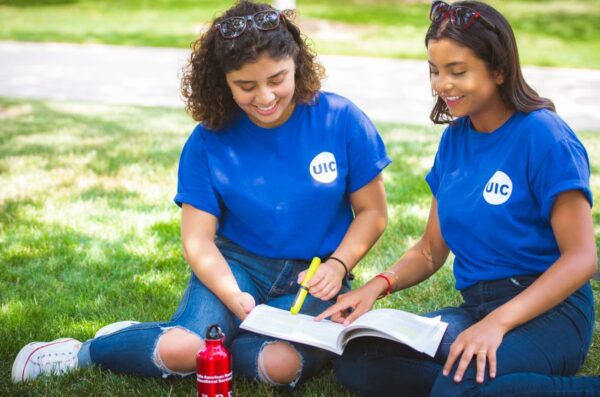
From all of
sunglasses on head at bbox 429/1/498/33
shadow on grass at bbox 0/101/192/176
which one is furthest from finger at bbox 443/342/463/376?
shadow on grass at bbox 0/101/192/176

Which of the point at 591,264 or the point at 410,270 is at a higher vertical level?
the point at 591,264

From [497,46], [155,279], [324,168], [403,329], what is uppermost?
[497,46]

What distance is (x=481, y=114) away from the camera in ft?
8.75

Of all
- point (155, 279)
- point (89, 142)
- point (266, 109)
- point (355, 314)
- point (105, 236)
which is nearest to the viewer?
point (355, 314)

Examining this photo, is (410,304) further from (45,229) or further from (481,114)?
(45,229)

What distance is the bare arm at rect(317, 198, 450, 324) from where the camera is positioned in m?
2.80

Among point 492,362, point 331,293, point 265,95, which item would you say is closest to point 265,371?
point 331,293

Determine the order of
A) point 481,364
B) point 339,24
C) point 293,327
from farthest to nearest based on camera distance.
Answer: point 339,24
point 293,327
point 481,364

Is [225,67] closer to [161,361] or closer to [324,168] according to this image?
[324,168]

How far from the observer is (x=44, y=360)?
296 centimetres

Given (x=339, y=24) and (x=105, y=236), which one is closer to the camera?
(x=105, y=236)

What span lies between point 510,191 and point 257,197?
902 millimetres

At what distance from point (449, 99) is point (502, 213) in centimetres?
38

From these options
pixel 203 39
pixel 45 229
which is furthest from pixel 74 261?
pixel 203 39
